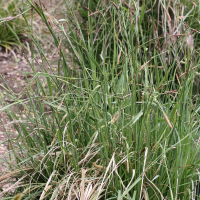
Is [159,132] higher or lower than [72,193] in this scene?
higher

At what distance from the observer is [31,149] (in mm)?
1603

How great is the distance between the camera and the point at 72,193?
4.43ft

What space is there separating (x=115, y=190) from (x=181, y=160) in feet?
1.14

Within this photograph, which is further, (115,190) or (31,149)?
(31,149)

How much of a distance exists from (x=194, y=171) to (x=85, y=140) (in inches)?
23.4

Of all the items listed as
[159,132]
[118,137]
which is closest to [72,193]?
[118,137]

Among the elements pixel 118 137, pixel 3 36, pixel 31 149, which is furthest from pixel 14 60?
pixel 118 137

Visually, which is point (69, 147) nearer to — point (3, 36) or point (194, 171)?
point (194, 171)

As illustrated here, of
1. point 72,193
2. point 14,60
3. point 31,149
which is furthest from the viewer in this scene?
point 14,60

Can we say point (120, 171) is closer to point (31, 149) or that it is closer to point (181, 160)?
point (181, 160)

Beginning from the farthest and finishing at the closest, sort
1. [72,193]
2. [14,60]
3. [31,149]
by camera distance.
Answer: [14,60]
[31,149]
[72,193]

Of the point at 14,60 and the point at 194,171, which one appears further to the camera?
the point at 14,60

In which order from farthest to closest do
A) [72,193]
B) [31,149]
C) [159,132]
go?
[31,149], [159,132], [72,193]

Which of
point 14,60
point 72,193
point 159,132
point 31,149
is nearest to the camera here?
point 72,193
